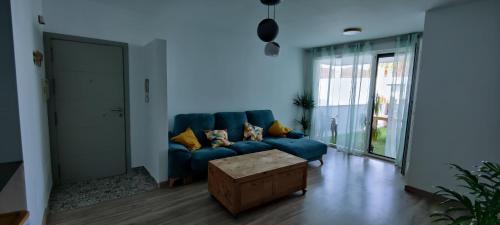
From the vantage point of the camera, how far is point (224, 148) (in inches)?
143

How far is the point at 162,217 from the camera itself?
2.45 m

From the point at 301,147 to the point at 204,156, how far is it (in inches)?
65.2

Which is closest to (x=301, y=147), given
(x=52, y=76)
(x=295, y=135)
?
(x=295, y=135)

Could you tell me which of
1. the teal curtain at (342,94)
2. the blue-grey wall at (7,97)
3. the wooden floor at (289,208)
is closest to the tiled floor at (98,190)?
the wooden floor at (289,208)

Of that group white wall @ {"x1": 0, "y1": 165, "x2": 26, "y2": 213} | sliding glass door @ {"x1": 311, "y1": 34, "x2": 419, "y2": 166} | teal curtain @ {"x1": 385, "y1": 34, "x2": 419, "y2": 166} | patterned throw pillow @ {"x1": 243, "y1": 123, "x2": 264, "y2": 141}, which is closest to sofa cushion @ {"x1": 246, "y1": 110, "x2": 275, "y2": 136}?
patterned throw pillow @ {"x1": 243, "y1": 123, "x2": 264, "y2": 141}

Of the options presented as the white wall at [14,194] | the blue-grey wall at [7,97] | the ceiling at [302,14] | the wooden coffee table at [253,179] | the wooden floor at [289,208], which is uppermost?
the ceiling at [302,14]

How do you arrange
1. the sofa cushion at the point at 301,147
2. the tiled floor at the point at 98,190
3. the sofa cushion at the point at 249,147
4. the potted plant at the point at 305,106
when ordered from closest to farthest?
the tiled floor at the point at 98,190, the sofa cushion at the point at 249,147, the sofa cushion at the point at 301,147, the potted plant at the point at 305,106

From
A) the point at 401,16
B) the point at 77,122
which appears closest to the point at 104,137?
the point at 77,122

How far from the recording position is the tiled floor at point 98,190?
2652mm

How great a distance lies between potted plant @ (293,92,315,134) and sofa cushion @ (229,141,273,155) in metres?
2.00

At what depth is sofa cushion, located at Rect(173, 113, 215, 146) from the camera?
379cm

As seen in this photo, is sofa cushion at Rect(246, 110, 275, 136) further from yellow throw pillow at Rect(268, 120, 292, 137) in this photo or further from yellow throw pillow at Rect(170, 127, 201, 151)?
yellow throw pillow at Rect(170, 127, 201, 151)

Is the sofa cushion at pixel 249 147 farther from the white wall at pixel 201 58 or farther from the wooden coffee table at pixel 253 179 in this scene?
the white wall at pixel 201 58

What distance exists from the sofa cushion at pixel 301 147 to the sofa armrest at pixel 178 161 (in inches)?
60.7
